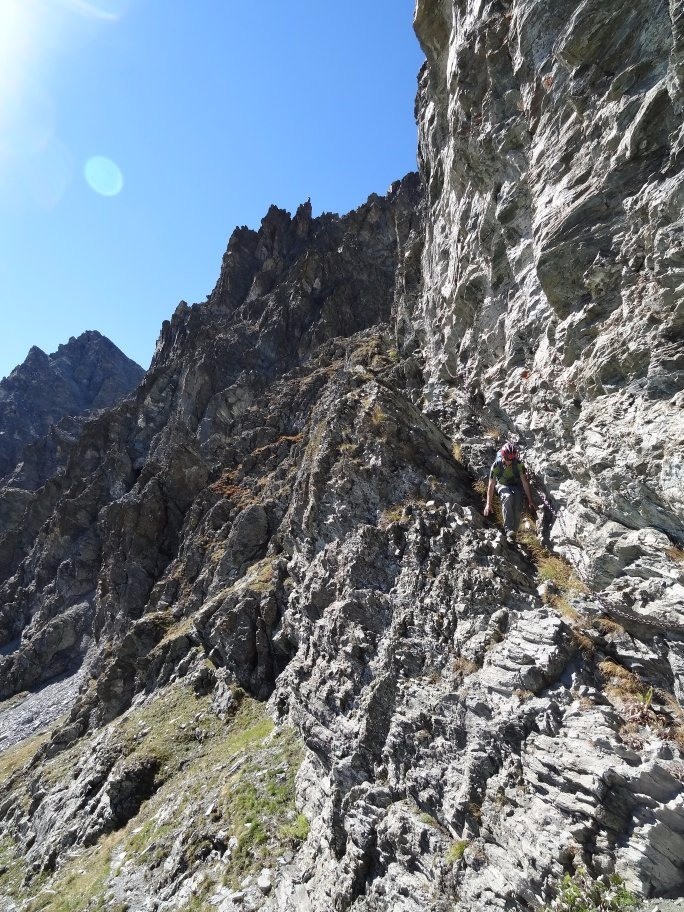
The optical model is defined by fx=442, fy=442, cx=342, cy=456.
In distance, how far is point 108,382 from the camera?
17625cm

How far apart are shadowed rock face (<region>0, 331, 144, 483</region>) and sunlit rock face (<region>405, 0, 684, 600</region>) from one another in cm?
13834

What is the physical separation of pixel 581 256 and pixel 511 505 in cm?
675

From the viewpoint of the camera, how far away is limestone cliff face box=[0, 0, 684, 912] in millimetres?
8086

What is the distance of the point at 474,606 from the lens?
11023 mm

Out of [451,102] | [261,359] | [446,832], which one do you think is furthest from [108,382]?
[446,832]

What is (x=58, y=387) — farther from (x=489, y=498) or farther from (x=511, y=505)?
(x=511, y=505)

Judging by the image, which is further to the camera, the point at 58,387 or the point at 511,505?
the point at 58,387

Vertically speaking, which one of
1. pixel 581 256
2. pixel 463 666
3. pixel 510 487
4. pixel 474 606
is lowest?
pixel 463 666

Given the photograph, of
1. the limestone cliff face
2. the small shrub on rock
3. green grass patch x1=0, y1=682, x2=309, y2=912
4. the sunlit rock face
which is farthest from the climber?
green grass patch x1=0, y1=682, x2=309, y2=912

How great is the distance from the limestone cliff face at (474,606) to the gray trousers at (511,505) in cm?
49

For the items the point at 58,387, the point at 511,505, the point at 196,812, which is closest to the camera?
the point at 511,505

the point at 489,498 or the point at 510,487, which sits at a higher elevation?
the point at 510,487

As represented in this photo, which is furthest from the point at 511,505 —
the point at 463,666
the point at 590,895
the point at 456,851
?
the point at 590,895

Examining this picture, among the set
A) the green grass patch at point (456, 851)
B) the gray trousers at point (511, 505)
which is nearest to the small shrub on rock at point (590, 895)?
the green grass patch at point (456, 851)
